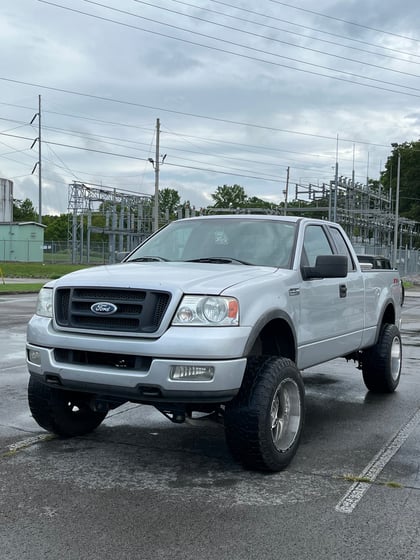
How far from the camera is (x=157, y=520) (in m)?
3.89

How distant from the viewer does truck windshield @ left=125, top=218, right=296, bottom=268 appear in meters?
5.69

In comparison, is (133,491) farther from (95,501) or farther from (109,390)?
(109,390)

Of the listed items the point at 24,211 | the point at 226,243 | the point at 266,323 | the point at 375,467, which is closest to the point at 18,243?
the point at 226,243

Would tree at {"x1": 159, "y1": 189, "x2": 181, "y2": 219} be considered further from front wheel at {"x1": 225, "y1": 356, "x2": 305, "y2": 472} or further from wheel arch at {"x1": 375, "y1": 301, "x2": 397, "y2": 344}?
front wheel at {"x1": 225, "y1": 356, "x2": 305, "y2": 472}

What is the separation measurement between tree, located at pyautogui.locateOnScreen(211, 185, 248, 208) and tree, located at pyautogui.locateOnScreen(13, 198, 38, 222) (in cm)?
3385

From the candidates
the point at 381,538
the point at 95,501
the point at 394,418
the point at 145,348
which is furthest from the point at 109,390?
the point at 394,418

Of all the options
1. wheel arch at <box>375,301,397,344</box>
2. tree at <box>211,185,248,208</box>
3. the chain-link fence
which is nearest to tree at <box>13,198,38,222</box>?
tree at <box>211,185,248,208</box>

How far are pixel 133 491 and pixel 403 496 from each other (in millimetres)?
1797

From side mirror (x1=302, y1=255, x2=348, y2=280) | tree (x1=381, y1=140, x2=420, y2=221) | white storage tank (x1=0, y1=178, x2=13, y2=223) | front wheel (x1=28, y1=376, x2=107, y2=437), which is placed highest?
tree (x1=381, y1=140, x2=420, y2=221)

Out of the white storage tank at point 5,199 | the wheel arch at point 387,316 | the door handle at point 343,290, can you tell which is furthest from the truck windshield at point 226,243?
the white storage tank at point 5,199

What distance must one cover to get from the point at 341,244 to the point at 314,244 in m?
0.84

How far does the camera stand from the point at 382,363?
7.59m

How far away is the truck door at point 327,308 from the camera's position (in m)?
5.62

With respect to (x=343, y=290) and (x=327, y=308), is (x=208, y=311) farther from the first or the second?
(x=343, y=290)
